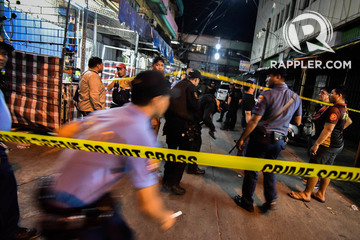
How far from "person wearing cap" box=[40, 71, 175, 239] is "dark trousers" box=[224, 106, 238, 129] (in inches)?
301

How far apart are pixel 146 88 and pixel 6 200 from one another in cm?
159

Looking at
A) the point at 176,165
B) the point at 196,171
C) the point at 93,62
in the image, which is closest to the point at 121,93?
the point at 93,62

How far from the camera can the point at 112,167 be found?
1.11m

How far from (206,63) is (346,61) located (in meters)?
31.2

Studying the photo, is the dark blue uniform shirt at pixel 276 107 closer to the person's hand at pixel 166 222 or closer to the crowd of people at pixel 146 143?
the crowd of people at pixel 146 143

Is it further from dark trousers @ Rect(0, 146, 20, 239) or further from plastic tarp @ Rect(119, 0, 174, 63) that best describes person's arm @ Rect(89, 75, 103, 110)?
plastic tarp @ Rect(119, 0, 174, 63)

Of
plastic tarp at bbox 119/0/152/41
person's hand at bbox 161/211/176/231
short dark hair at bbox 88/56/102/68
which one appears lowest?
person's hand at bbox 161/211/176/231

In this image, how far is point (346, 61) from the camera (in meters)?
8.76

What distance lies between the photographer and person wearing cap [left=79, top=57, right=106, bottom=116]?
3.81m

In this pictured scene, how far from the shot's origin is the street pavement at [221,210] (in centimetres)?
252

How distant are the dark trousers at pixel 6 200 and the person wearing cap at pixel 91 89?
2243mm

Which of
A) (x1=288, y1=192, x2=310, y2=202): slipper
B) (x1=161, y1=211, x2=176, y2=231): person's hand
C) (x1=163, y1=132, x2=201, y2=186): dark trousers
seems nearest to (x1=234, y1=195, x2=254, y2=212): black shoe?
(x1=163, y1=132, x2=201, y2=186): dark trousers

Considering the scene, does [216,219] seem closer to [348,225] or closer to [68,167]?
[348,225]

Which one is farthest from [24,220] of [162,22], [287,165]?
[162,22]
